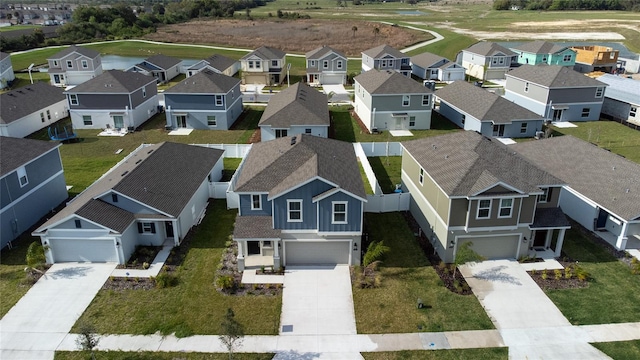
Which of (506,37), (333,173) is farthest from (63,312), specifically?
(506,37)

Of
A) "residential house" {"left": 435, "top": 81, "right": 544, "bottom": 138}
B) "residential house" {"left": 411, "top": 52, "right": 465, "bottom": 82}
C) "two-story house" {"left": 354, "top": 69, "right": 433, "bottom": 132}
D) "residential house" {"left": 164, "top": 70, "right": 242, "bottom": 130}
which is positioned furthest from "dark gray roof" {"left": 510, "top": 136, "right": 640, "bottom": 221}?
"residential house" {"left": 411, "top": 52, "right": 465, "bottom": 82}

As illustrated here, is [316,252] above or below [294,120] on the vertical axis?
below

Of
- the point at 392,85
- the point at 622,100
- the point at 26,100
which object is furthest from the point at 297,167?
the point at 622,100

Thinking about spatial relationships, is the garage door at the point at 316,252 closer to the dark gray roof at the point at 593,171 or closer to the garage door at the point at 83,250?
the garage door at the point at 83,250

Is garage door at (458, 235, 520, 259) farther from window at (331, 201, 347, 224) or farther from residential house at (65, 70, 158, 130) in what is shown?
residential house at (65, 70, 158, 130)

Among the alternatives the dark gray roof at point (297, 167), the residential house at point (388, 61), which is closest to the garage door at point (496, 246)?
the dark gray roof at point (297, 167)

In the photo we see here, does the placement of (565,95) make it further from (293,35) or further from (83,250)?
(293,35)
